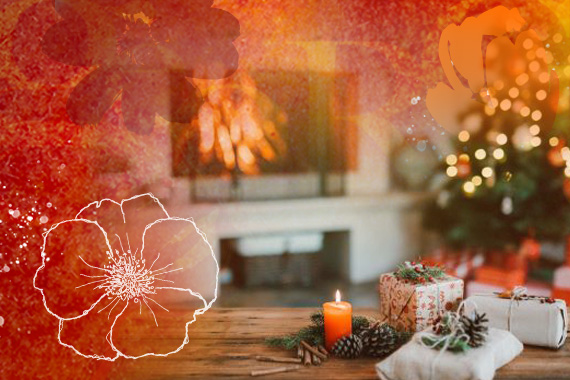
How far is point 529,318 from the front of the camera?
3.92ft

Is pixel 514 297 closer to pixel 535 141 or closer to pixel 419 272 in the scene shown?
pixel 419 272

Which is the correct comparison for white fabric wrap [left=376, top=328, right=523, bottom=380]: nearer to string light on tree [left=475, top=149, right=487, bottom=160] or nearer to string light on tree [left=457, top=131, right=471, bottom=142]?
string light on tree [left=475, top=149, right=487, bottom=160]

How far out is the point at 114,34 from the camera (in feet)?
5.53

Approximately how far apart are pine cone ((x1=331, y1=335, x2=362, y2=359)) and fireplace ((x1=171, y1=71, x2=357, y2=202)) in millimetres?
2372

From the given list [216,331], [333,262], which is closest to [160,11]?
[216,331]

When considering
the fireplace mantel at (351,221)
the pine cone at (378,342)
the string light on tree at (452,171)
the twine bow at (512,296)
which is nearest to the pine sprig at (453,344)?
the pine cone at (378,342)

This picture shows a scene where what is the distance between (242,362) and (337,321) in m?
0.22

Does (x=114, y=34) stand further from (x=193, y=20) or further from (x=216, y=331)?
(x=216, y=331)

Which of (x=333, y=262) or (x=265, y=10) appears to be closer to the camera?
(x=265, y=10)

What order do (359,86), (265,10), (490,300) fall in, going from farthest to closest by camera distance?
(359,86) < (265,10) < (490,300)

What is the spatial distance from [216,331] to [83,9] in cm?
102

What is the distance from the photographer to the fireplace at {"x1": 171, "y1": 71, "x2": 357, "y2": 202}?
359 centimetres
